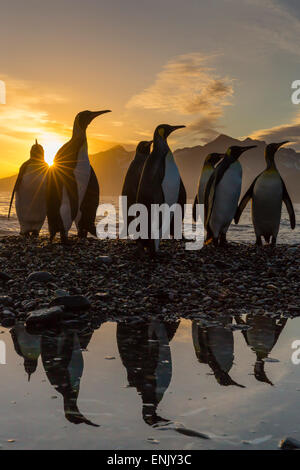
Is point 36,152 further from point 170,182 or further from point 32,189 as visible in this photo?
point 170,182

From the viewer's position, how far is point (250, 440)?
2.68m

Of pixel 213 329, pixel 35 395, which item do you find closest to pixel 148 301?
pixel 213 329

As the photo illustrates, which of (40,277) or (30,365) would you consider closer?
(30,365)

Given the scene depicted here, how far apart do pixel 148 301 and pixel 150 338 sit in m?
1.40

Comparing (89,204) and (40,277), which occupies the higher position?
(89,204)

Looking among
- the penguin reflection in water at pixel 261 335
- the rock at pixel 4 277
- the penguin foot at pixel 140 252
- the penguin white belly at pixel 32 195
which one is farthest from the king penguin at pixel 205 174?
the penguin reflection in water at pixel 261 335

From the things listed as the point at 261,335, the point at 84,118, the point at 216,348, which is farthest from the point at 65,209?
the point at 216,348

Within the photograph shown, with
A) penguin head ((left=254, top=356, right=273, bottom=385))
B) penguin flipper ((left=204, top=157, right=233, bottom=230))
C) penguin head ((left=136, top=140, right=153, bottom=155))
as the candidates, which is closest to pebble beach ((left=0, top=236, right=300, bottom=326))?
penguin flipper ((left=204, top=157, right=233, bottom=230))

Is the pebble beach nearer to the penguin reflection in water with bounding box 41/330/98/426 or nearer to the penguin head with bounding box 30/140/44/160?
the penguin reflection in water with bounding box 41/330/98/426

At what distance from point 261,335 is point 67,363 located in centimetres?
196

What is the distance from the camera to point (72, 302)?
5680 millimetres

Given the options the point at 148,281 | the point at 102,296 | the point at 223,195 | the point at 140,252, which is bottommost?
the point at 102,296

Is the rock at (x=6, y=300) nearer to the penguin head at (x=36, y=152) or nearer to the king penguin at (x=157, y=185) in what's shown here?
the king penguin at (x=157, y=185)

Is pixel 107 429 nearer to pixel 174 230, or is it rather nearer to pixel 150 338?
pixel 150 338
